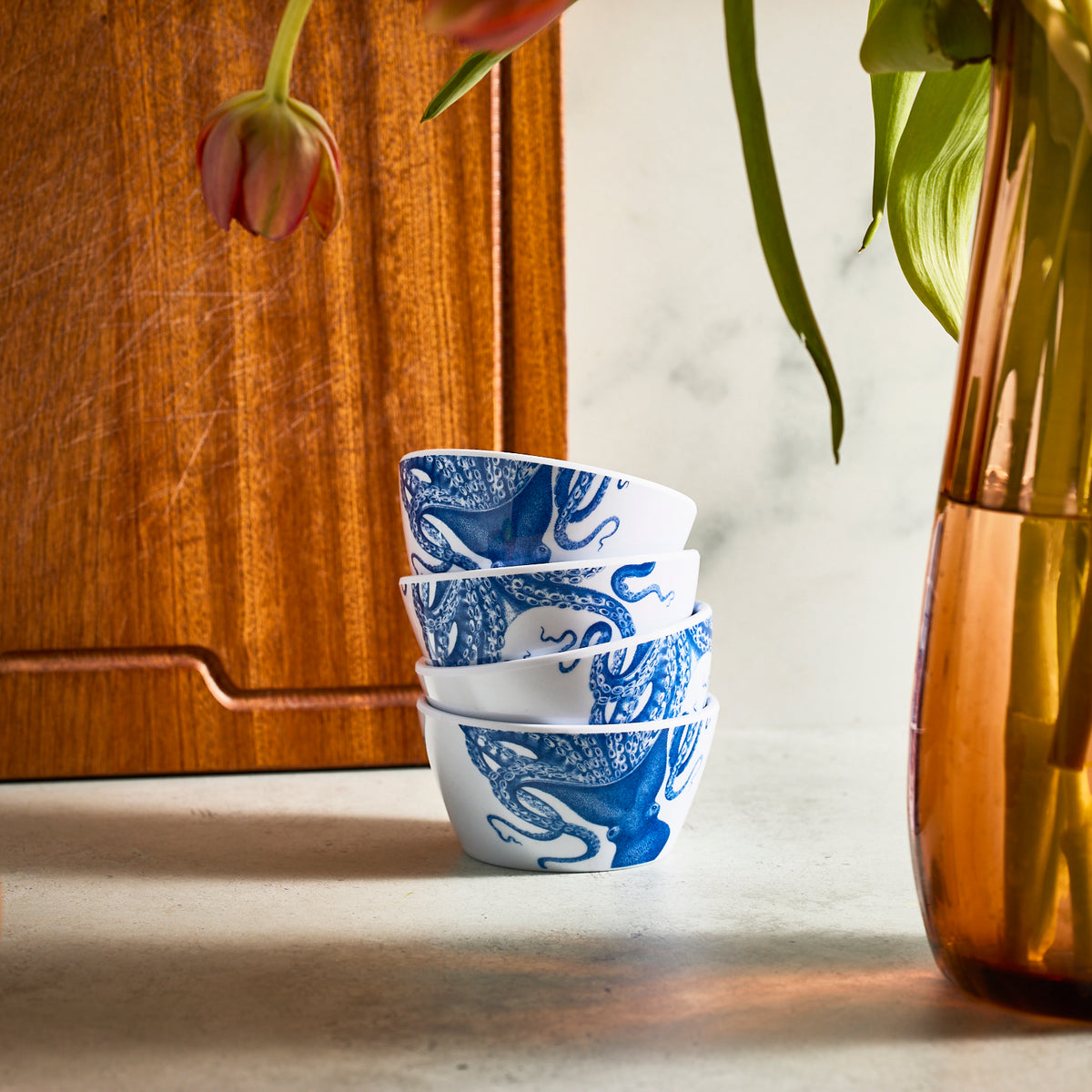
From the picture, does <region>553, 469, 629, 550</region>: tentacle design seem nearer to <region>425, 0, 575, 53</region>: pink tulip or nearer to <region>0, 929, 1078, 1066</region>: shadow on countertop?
<region>0, 929, 1078, 1066</region>: shadow on countertop

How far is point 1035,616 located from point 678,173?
55cm

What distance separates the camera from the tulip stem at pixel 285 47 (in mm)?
326

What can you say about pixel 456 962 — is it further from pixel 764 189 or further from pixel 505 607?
pixel 764 189

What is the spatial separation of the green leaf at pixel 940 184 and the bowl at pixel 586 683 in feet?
0.64

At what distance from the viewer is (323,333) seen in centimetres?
76

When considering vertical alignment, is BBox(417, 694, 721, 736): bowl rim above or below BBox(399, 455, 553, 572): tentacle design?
below

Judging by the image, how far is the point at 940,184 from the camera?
447mm

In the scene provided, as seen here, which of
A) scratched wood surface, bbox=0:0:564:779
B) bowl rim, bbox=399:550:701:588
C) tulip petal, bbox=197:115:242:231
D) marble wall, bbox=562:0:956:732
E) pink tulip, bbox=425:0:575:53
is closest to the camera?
pink tulip, bbox=425:0:575:53

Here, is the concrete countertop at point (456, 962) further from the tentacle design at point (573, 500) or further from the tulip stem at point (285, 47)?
the tulip stem at point (285, 47)

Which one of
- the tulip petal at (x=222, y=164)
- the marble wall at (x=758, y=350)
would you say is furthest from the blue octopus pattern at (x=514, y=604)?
the marble wall at (x=758, y=350)

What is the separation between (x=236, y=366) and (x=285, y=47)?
435 millimetres

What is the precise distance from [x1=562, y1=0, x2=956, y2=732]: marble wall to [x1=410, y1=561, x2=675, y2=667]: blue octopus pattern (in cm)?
33

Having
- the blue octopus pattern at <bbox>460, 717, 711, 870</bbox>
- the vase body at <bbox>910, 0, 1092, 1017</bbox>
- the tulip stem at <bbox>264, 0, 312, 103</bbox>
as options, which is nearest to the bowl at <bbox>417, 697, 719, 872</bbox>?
the blue octopus pattern at <bbox>460, 717, 711, 870</bbox>

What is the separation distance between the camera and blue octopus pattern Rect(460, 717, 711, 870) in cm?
54
